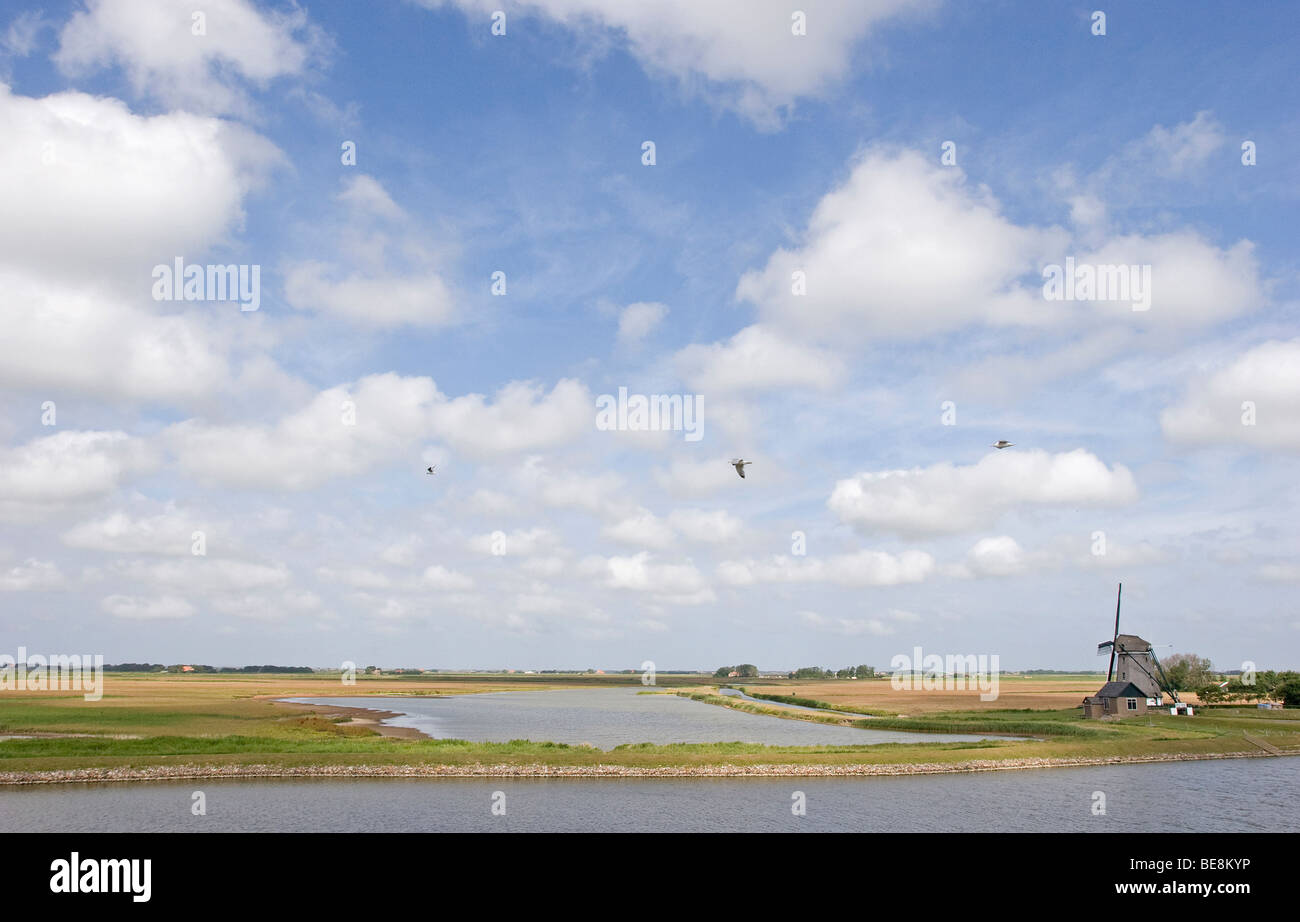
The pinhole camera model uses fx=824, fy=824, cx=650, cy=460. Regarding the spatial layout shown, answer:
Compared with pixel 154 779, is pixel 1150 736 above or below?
below

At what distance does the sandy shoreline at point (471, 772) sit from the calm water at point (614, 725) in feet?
61.4

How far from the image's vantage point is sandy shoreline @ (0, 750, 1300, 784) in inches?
2110

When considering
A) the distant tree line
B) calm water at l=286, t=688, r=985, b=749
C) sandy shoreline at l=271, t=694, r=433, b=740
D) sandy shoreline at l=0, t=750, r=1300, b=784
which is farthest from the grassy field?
calm water at l=286, t=688, r=985, b=749

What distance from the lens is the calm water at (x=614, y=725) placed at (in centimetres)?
8650

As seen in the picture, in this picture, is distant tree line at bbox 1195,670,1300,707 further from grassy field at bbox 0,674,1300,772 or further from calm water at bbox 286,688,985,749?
calm water at bbox 286,688,985,749

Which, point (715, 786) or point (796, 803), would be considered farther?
point (715, 786)

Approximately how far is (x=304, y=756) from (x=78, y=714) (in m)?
45.5

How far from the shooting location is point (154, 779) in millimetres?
54062

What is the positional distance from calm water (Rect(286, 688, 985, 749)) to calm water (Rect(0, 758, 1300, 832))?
24.8m

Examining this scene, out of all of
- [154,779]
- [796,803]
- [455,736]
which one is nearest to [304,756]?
[154,779]
